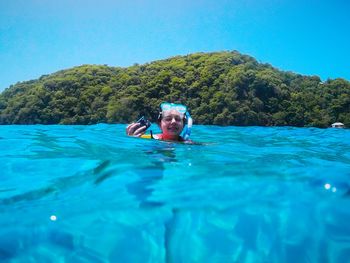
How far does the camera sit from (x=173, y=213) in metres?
3.23

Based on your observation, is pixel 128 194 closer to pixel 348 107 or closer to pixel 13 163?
pixel 13 163

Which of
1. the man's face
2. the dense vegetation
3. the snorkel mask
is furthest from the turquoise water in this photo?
the dense vegetation

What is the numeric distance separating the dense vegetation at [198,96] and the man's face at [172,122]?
35880 millimetres

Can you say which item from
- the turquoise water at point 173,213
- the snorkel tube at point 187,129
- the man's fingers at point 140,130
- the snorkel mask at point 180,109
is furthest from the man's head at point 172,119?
the turquoise water at point 173,213

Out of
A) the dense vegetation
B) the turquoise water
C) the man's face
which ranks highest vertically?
the dense vegetation

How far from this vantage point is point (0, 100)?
182ft

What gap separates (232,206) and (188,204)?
48 centimetres

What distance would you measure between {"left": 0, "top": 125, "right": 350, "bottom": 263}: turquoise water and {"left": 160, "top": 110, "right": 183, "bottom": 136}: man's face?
218cm

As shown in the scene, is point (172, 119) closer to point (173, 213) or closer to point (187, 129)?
point (187, 129)

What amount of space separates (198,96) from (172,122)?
4495 centimetres

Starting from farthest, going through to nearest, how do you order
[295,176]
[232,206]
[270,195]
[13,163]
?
[13,163] → [295,176] → [270,195] → [232,206]

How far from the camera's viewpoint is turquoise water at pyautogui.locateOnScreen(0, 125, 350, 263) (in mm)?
2822

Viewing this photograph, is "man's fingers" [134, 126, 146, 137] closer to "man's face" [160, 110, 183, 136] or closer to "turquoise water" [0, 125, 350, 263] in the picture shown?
"man's face" [160, 110, 183, 136]

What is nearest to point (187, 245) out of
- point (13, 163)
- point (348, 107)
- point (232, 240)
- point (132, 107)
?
point (232, 240)
